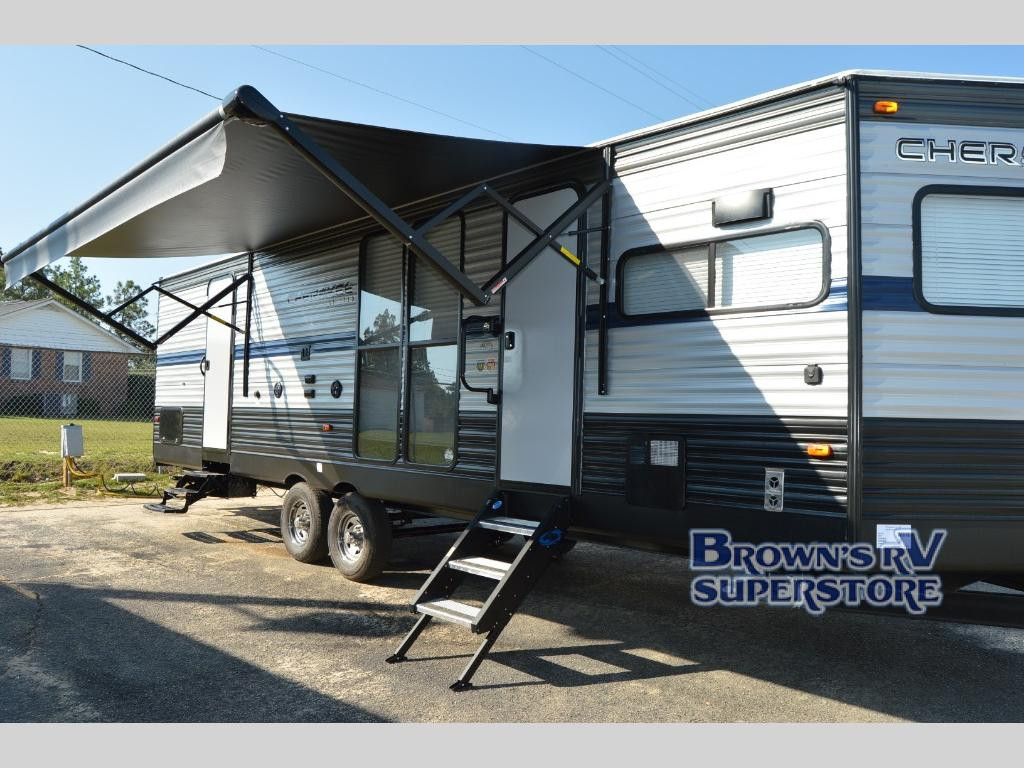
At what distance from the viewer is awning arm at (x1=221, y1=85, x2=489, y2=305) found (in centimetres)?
390

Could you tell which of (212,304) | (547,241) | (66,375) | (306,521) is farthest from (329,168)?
(66,375)

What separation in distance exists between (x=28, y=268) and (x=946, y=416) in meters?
6.48

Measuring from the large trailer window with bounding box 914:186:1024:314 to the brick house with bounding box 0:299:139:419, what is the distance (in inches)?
1022

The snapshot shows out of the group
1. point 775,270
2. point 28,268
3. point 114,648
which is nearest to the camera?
point 775,270

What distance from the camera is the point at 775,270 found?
4.15 meters

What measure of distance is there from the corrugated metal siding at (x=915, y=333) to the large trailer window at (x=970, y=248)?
0.18ft

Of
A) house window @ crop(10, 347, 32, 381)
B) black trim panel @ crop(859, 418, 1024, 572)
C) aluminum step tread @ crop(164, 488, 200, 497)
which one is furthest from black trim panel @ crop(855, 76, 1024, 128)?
house window @ crop(10, 347, 32, 381)

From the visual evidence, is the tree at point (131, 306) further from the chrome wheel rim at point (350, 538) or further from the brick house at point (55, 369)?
the chrome wheel rim at point (350, 538)

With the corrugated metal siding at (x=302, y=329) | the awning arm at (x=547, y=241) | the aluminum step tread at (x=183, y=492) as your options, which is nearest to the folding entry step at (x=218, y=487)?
the aluminum step tread at (x=183, y=492)

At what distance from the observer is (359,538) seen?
6.41m

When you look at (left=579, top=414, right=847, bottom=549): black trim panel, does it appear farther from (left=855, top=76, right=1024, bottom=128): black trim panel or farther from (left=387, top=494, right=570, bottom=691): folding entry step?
(left=855, top=76, right=1024, bottom=128): black trim panel

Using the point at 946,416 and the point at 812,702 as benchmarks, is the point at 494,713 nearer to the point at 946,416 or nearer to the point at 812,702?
the point at 812,702

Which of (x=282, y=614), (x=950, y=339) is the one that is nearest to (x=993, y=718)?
(x=950, y=339)

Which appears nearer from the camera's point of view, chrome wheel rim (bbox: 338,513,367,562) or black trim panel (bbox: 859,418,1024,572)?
black trim panel (bbox: 859,418,1024,572)
